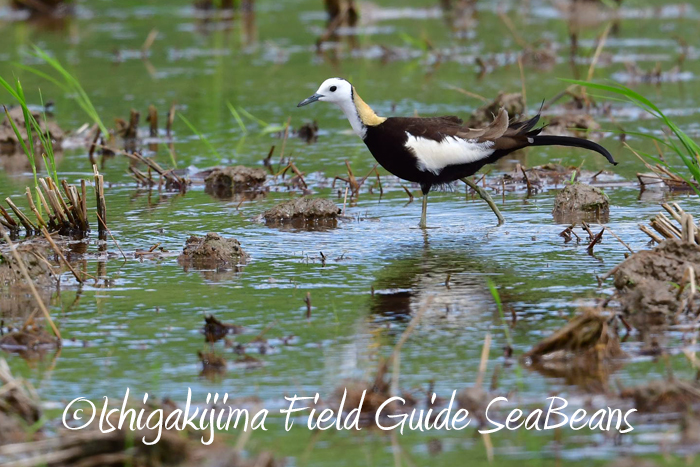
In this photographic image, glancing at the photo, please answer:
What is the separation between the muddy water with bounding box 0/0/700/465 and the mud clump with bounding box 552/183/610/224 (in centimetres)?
13

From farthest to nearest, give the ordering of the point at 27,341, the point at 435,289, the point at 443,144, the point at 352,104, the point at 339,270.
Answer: the point at 352,104
the point at 443,144
the point at 339,270
the point at 435,289
the point at 27,341

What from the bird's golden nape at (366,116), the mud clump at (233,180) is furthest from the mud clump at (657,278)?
the mud clump at (233,180)

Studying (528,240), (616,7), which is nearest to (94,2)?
(616,7)

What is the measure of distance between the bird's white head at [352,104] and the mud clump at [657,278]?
2.82 meters

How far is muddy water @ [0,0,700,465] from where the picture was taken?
5.06m

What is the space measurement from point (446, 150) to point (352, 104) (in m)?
0.91

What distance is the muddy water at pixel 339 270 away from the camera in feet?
16.6

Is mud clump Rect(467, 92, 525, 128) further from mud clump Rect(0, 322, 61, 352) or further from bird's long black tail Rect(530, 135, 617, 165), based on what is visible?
mud clump Rect(0, 322, 61, 352)

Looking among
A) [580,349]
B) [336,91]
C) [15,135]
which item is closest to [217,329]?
[580,349]

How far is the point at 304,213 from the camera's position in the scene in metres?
8.57

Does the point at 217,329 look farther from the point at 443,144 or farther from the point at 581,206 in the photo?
the point at 581,206

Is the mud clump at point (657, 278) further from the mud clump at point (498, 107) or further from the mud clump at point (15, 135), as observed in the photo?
the mud clump at point (15, 135)

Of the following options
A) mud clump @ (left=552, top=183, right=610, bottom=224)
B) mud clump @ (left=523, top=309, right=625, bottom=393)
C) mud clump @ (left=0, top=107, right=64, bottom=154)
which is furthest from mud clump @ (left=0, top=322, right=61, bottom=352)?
mud clump @ (left=0, top=107, right=64, bottom=154)

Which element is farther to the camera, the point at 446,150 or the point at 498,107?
the point at 498,107
